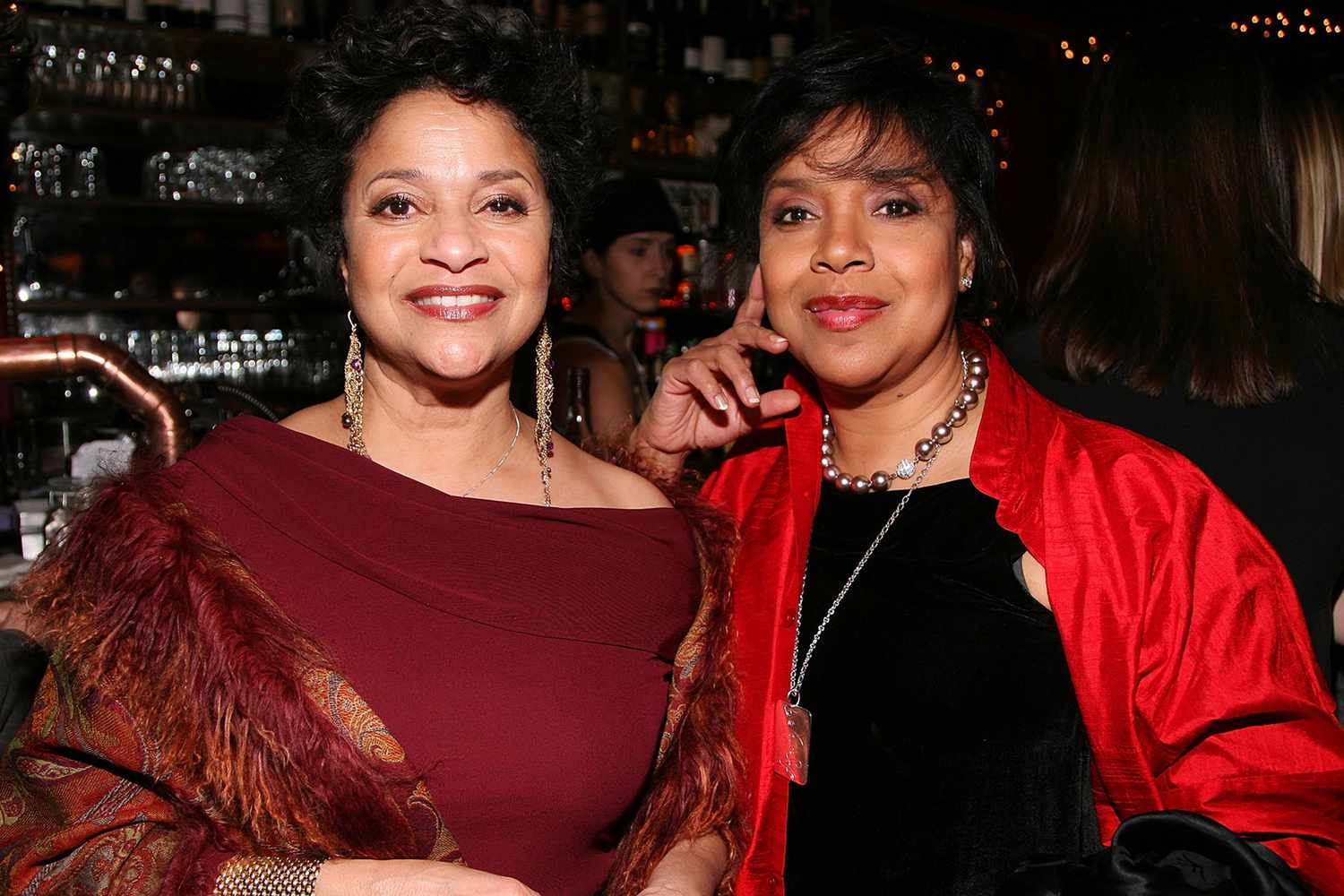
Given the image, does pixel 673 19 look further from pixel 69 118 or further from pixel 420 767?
pixel 420 767

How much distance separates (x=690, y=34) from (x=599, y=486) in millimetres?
3934

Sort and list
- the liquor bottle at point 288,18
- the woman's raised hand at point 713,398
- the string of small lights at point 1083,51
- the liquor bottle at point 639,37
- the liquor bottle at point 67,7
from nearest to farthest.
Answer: the woman's raised hand at point 713,398, the liquor bottle at point 67,7, the liquor bottle at point 288,18, the liquor bottle at point 639,37, the string of small lights at point 1083,51

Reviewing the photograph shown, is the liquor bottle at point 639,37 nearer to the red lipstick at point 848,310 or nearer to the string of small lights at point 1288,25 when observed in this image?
the string of small lights at point 1288,25

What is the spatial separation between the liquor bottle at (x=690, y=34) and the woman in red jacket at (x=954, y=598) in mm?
3505

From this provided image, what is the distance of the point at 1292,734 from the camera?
1.28 meters

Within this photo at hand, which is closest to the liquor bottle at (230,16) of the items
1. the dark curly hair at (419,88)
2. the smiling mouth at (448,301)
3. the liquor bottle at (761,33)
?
the liquor bottle at (761,33)

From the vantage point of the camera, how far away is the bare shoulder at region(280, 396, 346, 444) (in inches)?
61.3

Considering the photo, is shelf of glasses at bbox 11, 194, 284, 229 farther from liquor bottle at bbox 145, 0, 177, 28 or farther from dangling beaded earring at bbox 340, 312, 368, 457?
dangling beaded earring at bbox 340, 312, 368, 457

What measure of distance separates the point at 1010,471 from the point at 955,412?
6.9 inches

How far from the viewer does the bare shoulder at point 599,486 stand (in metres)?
1.65

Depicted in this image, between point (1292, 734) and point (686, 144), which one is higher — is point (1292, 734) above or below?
below

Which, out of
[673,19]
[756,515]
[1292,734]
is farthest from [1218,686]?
[673,19]

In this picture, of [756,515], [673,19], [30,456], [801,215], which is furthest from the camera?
[673,19]

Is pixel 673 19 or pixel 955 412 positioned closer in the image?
pixel 955 412
